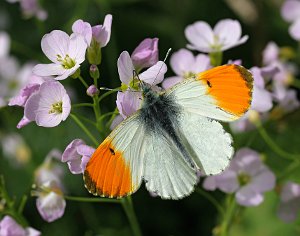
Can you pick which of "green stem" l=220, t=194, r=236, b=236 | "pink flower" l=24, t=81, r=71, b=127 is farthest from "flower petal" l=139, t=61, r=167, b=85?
"green stem" l=220, t=194, r=236, b=236

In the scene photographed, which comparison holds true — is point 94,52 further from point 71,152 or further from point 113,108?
point 113,108

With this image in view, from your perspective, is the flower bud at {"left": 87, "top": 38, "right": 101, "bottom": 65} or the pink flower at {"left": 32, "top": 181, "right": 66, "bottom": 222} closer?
the flower bud at {"left": 87, "top": 38, "right": 101, "bottom": 65}

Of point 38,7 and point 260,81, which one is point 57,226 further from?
point 260,81

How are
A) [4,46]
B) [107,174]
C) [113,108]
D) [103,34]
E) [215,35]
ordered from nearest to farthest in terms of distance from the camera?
[107,174] → [103,34] → [215,35] → [113,108] → [4,46]

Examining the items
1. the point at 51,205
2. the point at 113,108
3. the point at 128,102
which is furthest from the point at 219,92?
the point at 113,108

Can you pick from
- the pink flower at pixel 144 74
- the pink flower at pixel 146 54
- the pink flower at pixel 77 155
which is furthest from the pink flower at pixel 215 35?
the pink flower at pixel 77 155

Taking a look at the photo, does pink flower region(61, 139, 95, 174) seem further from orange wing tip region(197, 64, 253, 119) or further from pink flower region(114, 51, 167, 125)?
orange wing tip region(197, 64, 253, 119)
